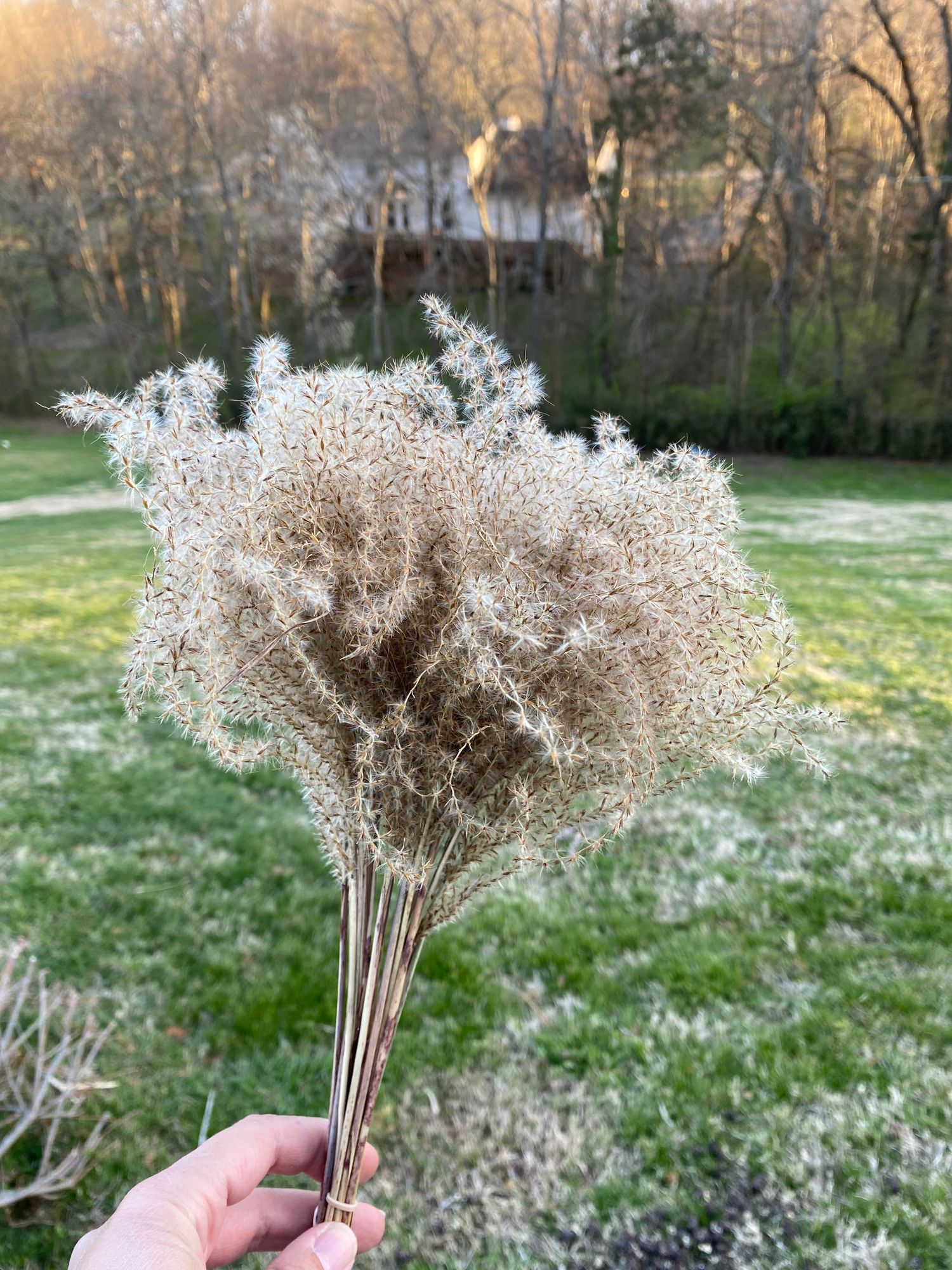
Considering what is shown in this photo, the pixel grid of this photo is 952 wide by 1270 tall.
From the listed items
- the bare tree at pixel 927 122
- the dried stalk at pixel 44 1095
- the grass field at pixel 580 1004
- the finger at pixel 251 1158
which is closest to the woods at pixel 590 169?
the bare tree at pixel 927 122

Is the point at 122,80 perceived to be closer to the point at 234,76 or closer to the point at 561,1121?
the point at 234,76

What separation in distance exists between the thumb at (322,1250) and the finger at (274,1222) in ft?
0.35

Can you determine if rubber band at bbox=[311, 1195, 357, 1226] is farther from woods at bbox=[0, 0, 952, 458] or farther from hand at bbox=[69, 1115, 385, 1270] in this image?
woods at bbox=[0, 0, 952, 458]

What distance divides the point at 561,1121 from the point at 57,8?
3650 centimetres

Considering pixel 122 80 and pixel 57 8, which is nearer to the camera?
pixel 122 80

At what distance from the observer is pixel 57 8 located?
88.7 feet

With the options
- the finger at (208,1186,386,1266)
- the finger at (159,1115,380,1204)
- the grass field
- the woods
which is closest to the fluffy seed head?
the finger at (159,1115,380,1204)

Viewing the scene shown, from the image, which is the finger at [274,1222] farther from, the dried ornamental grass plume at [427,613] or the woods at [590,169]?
the woods at [590,169]

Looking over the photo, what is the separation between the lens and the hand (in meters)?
1.16

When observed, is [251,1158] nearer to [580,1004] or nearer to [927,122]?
[580,1004]

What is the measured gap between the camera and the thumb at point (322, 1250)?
1338 millimetres

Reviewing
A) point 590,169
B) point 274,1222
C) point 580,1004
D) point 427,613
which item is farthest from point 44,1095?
point 590,169

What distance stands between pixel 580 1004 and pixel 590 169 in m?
Result: 29.1

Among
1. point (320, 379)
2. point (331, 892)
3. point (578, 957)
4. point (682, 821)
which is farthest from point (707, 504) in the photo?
point (682, 821)
